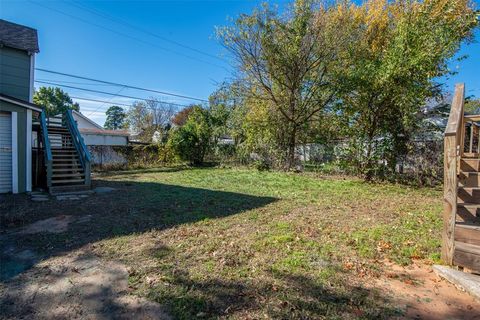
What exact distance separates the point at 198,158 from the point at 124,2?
836cm

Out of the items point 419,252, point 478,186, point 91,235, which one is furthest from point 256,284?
point 478,186

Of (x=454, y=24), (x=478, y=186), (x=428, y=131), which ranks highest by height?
(x=454, y=24)

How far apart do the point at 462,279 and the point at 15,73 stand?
34.7ft

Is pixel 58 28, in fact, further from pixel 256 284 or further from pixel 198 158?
pixel 256 284

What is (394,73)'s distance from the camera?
8.20 m

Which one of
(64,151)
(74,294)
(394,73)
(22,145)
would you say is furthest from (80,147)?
(394,73)

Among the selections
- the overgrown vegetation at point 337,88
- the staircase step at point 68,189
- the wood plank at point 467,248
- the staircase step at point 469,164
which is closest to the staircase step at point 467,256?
the wood plank at point 467,248

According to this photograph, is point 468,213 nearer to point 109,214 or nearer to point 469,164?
point 469,164

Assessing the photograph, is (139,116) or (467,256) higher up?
(139,116)


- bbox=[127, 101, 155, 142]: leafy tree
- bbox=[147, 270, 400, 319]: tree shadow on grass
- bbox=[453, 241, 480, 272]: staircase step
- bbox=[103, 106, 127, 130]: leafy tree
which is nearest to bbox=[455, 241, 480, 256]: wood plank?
bbox=[453, 241, 480, 272]: staircase step

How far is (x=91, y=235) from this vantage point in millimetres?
3945

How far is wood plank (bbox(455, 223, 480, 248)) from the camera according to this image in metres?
2.77

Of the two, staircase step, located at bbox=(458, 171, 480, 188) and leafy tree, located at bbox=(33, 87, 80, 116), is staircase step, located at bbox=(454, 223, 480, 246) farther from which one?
leafy tree, located at bbox=(33, 87, 80, 116)

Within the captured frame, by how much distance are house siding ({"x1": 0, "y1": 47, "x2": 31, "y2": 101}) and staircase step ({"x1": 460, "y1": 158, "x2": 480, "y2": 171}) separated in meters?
10.6
